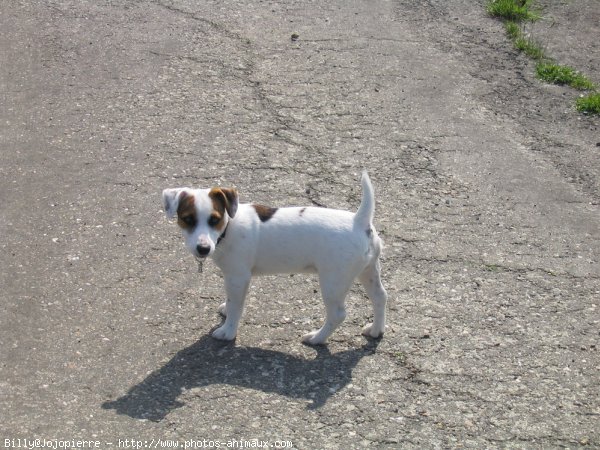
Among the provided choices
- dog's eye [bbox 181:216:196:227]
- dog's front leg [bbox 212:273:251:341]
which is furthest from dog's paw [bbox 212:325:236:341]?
dog's eye [bbox 181:216:196:227]

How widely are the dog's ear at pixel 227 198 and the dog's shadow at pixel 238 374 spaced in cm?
77

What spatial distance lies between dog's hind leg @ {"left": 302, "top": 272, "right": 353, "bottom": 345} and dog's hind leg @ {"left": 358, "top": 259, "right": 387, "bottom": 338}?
0.58 feet

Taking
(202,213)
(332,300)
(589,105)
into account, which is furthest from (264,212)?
(589,105)

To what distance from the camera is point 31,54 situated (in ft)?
29.7

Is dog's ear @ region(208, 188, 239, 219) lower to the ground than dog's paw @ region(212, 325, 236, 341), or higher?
higher

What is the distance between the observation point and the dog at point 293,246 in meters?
5.01

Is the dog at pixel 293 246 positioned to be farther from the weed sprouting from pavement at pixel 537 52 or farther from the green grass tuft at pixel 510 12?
the green grass tuft at pixel 510 12

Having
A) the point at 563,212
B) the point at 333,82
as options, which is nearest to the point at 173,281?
the point at 563,212

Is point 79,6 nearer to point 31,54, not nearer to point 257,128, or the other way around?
point 31,54

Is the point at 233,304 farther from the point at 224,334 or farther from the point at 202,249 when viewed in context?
the point at 202,249

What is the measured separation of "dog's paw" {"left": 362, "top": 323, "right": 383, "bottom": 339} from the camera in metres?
5.41

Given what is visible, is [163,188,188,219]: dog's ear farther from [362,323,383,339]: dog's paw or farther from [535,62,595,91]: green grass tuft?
[535,62,595,91]: green grass tuft

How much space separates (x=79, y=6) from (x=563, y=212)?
5.75 m

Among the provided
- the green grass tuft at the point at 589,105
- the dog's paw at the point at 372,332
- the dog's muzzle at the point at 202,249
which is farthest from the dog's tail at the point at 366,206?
the green grass tuft at the point at 589,105
